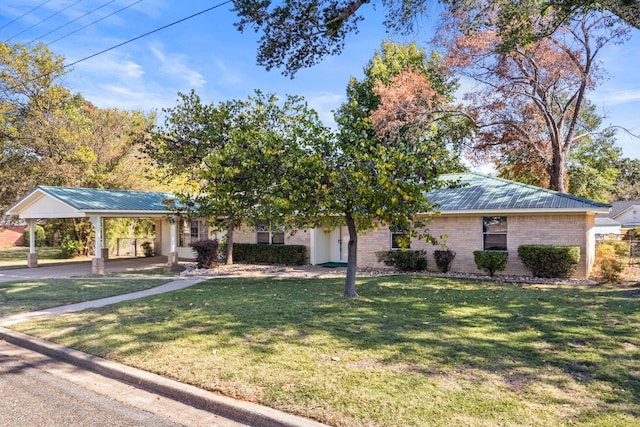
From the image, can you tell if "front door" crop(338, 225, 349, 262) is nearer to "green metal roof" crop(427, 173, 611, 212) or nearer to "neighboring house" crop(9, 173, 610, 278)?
"neighboring house" crop(9, 173, 610, 278)

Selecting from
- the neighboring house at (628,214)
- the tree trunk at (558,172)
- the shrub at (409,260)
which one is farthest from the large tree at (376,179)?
the neighboring house at (628,214)

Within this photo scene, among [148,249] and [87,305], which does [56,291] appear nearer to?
[87,305]

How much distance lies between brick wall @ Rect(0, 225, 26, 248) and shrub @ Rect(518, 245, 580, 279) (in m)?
40.7

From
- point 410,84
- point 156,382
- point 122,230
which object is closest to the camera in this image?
point 156,382

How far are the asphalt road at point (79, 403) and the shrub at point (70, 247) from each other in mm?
22162

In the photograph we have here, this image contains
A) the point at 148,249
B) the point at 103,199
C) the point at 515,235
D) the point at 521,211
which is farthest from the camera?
the point at 148,249

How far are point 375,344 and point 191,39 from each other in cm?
1191

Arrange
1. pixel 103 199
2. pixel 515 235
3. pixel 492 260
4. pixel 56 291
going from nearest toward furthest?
pixel 56 291 < pixel 492 260 < pixel 515 235 < pixel 103 199

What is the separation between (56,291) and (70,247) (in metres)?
15.2

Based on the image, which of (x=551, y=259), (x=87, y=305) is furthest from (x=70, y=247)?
(x=551, y=259)

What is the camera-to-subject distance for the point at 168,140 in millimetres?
17219

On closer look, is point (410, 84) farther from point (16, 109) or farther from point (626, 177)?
point (626, 177)

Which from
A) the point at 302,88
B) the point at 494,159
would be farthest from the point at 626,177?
the point at 302,88

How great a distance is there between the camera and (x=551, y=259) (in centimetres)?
1391
